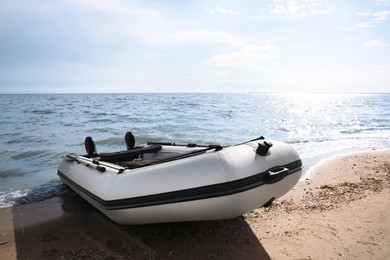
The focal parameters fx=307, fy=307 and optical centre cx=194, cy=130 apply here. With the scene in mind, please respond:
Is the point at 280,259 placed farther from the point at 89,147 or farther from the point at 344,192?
the point at 89,147

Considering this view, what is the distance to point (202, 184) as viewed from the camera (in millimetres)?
3195

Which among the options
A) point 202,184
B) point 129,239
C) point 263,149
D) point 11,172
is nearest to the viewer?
point 202,184

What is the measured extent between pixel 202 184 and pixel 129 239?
1.29 m

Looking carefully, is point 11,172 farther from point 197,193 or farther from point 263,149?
point 263,149

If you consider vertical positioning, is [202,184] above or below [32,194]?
above

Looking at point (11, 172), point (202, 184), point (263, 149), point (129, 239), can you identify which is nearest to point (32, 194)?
point (11, 172)

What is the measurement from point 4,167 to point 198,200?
22.2 feet

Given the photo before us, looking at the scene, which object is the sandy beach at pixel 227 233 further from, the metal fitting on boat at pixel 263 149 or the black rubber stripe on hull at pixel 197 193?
the metal fitting on boat at pixel 263 149

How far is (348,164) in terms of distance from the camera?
765 centimetres

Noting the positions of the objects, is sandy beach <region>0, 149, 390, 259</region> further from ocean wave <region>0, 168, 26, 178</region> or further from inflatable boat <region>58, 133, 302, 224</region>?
ocean wave <region>0, 168, 26, 178</region>

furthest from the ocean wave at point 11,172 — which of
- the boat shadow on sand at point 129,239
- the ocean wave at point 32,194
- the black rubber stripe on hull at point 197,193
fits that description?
the black rubber stripe on hull at point 197,193

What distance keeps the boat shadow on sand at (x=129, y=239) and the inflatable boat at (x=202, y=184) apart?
0.98 feet

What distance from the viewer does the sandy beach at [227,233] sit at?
340 centimetres

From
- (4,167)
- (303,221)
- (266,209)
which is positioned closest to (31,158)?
(4,167)
